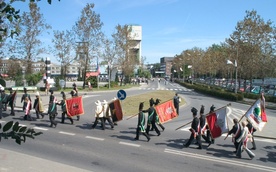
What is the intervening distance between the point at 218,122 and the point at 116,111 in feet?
18.0

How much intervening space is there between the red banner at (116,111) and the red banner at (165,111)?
80.2 inches

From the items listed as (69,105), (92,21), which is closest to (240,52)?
(92,21)

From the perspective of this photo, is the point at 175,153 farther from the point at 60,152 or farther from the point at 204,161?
the point at 60,152

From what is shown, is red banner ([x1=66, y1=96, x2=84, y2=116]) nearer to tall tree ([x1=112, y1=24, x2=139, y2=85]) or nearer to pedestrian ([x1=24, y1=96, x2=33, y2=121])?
pedestrian ([x1=24, y1=96, x2=33, y2=121])

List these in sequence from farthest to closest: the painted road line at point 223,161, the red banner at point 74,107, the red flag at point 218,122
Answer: the red banner at point 74,107 → the red flag at point 218,122 → the painted road line at point 223,161

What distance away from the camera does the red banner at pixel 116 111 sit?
14633 millimetres

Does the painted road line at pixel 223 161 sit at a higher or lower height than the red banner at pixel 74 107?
lower

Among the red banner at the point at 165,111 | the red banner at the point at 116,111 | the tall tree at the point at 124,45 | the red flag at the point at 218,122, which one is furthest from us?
the tall tree at the point at 124,45

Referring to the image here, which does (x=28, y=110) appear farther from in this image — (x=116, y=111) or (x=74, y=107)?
(x=116, y=111)

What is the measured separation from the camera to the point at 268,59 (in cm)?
3881

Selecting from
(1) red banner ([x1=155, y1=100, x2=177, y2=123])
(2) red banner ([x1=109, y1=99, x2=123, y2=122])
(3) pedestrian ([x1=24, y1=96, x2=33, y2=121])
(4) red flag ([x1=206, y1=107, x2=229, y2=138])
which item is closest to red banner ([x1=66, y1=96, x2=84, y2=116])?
(2) red banner ([x1=109, y1=99, x2=123, y2=122])

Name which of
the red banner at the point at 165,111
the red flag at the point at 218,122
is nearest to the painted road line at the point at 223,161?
the red flag at the point at 218,122

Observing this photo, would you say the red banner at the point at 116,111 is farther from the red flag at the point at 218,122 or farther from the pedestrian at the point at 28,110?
the pedestrian at the point at 28,110

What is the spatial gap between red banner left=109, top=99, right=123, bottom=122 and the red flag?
15.9 ft
